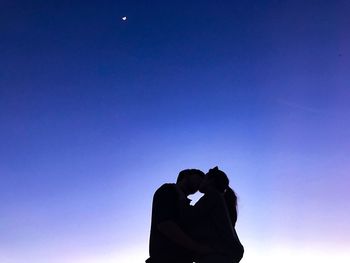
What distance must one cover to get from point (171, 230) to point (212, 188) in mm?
557

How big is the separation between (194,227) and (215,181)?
47 cm

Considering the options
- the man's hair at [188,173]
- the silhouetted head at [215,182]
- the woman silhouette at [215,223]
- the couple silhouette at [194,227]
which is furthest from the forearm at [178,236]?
the man's hair at [188,173]

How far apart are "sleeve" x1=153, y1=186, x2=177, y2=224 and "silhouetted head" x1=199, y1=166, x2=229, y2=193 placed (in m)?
0.29

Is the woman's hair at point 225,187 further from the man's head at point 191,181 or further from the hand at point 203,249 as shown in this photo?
the hand at point 203,249

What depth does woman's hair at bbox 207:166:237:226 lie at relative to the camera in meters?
4.87

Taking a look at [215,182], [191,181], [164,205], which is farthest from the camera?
[191,181]

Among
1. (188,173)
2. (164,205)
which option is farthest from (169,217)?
(188,173)

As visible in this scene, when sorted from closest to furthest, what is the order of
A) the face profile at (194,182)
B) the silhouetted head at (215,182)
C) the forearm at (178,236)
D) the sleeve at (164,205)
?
the forearm at (178,236)
the sleeve at (164,205)
the silhouetted head at (215,182)
the face profile at (194,182)

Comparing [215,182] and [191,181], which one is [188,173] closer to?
[191,181]

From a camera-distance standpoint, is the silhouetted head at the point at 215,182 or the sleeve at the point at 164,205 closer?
the sleeve at the point at 164,205

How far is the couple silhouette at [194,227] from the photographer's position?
4.61 m

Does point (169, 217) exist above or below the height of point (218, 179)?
below

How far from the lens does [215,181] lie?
15.9ft

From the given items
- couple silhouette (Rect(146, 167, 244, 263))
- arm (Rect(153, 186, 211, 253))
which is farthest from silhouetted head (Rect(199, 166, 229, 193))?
arm (Rect(153, 186, 211, 253))
